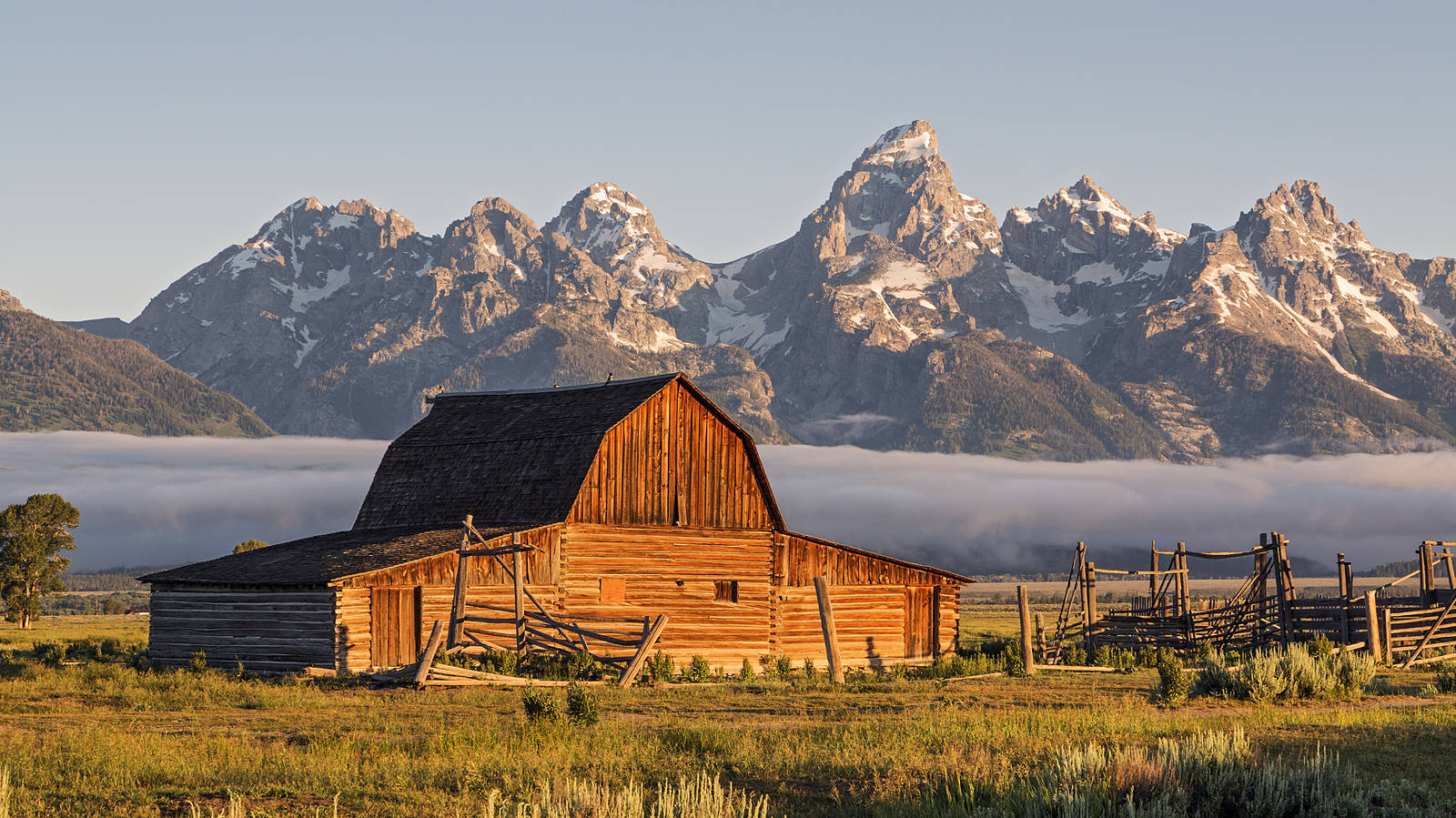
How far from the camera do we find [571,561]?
38469mm

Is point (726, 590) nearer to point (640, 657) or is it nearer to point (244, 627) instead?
point (640, 657)

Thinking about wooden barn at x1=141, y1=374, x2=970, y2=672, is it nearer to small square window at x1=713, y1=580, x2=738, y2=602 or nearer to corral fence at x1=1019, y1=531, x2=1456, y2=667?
small square window at x1=713, y1=580, x2=738, y2=602

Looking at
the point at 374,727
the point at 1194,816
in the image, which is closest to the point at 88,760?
the point at 374,727

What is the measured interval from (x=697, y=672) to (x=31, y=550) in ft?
178

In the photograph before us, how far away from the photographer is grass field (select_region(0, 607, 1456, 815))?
15250 mm

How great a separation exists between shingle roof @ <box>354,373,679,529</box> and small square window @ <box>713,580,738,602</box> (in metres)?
5.42

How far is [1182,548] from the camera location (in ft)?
144

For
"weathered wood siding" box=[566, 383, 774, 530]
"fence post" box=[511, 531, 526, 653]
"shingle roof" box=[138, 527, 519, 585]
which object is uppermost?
"weathered wood siding" box=[566, 383, 774, 530]

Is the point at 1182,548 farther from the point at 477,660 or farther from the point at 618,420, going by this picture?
the point at 477,660

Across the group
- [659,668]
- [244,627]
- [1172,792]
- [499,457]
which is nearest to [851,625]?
[659,668]

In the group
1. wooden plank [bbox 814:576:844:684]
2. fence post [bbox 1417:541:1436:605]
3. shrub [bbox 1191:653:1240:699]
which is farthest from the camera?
fence post [bbox 1417:541:1436:605]

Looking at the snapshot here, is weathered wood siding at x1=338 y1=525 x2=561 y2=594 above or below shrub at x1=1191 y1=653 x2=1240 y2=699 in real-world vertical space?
above

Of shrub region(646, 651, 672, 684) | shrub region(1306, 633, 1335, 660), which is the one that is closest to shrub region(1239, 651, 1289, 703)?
shrub region(1306, 633, 1335, 660)

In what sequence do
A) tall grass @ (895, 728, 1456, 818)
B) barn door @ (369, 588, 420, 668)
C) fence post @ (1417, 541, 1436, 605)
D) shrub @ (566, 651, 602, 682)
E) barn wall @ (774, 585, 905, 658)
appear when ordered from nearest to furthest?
1. tall grass @ (895, 728, 1456, 818)
2. shrub @ (566, 651, 602, 682)
3. barn door @ (369, 588, 420, 668)
4. fence post @ (1417, 541, 1436, 605)
5. barn wall @ (774, 585, 905, 658)
